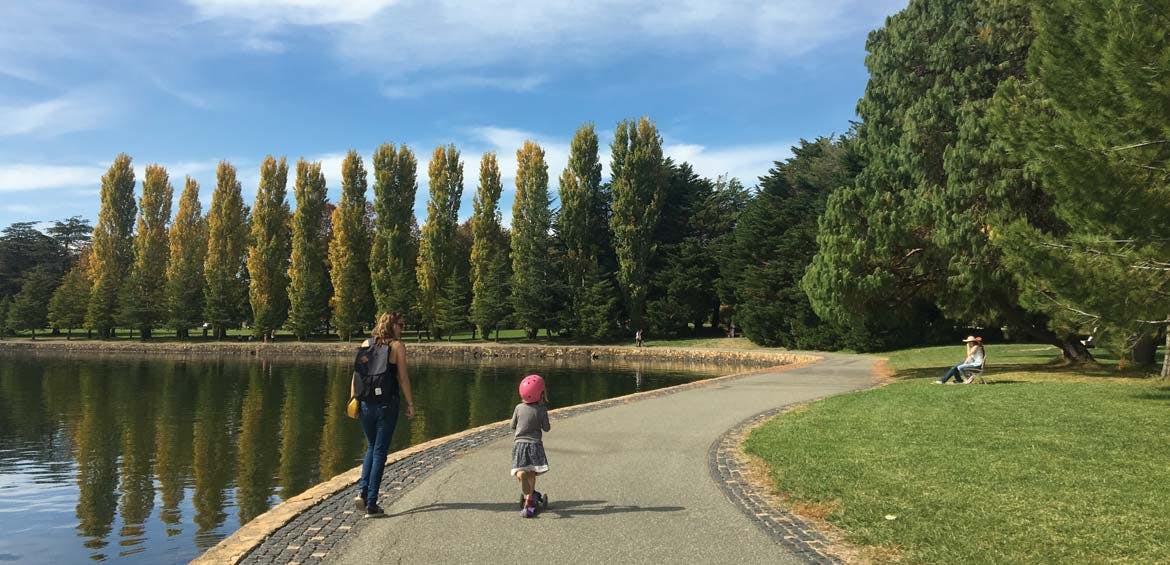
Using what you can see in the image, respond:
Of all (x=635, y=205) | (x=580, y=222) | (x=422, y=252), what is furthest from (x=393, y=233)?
(x=635, y=205)

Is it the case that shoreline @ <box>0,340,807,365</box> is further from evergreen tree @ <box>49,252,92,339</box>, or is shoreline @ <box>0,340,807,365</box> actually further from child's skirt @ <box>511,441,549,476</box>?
child's skirt @ <box>511,441,549,476</box>

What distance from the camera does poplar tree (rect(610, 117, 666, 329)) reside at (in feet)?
177

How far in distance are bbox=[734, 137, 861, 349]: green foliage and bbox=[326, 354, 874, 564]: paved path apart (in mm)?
32347

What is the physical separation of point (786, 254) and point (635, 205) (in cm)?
1307

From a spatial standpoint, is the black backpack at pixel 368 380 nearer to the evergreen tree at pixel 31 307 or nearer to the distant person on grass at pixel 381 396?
the distant person on grass at pixel 381 396

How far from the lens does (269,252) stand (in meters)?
61.3

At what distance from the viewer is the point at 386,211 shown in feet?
194

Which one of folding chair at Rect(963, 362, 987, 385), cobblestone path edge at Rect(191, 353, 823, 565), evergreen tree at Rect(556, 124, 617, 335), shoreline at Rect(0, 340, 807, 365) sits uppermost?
evergreen tree at Rect(556, 124, 617, 335)

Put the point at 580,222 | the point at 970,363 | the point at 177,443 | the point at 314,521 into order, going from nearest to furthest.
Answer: the point at 314,521 → the point at 177,443 → the point at 970,363 → the point at 580,222

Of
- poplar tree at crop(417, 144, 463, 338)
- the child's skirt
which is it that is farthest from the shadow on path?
poplar tree at crop(417, 144, 463, 338)

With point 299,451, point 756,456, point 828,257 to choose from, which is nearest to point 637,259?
point 828,257

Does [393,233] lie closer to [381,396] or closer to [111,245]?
[111,245]

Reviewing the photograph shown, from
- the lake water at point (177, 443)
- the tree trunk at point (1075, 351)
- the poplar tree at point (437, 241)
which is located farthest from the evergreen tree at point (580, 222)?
the tree trunk at point (1075, 351)

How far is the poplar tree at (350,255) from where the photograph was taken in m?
58.7
